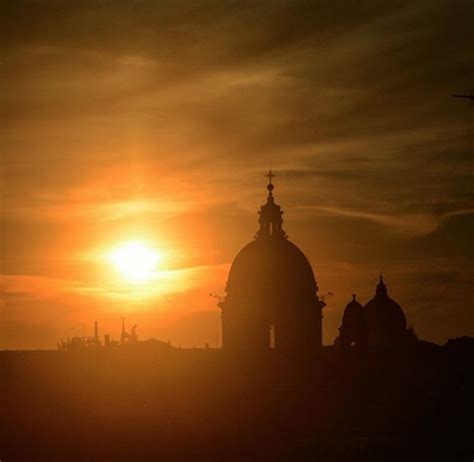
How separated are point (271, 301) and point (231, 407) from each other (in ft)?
35.0

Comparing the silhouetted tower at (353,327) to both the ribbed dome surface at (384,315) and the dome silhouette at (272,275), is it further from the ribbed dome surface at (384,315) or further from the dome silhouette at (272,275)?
the ribbed dome surface at (384,315)

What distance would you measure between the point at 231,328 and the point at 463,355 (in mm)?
27881

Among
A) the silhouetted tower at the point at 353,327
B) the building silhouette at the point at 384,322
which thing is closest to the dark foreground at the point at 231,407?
the silhouetted tower at the point at 353,327

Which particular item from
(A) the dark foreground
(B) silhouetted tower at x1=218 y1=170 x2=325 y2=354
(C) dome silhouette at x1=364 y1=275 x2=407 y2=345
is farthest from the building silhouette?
(B) silhouetted tower at x1=218 y1=170 x2=325 y2=354

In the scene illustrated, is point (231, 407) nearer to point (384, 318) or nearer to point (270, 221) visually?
point (270, 221)

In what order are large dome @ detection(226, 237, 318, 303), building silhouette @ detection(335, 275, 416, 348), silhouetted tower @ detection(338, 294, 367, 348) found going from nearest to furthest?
large dome @ detection(226, 237, 318, 303) → silhouetted tower @ detection(338, 294, 367, 348) → building silhouette @ detection(335, 275, 416, 348)

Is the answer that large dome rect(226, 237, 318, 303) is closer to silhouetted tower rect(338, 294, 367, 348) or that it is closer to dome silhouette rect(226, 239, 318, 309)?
dome silhouette rect(226, 239, 318, 309)

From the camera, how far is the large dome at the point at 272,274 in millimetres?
101000

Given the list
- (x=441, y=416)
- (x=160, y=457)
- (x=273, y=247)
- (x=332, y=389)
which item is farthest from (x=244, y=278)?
(x=160, y=457)

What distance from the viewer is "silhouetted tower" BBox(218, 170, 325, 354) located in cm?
10125

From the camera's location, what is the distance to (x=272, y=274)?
331 feet

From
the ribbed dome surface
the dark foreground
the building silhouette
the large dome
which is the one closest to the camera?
the dark foreground

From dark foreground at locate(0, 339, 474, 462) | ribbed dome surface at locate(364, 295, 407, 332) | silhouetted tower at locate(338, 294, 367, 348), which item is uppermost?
ribbed dome surface at locate(364, 295, 407, 332)

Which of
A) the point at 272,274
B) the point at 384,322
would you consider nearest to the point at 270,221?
the point at 272,274
